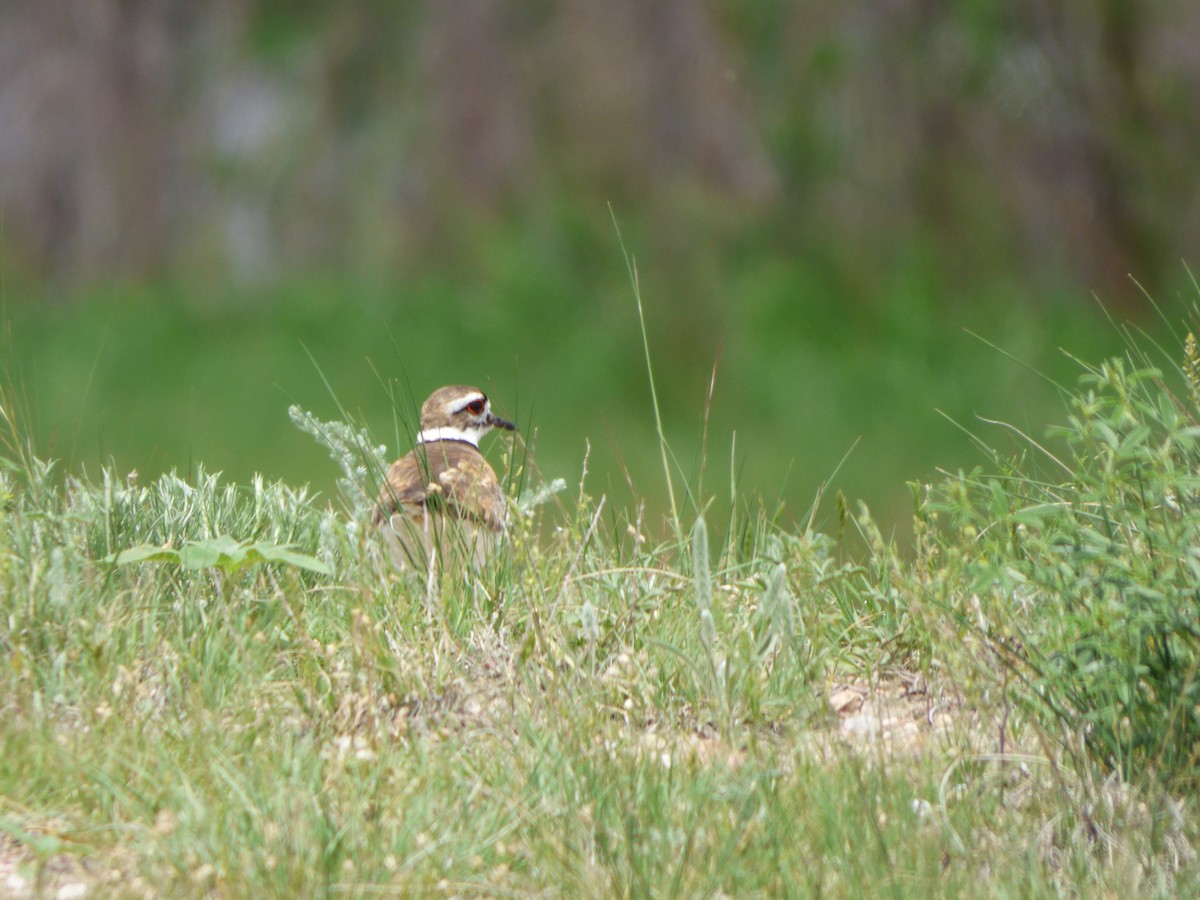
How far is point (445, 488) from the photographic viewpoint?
507 centimetres

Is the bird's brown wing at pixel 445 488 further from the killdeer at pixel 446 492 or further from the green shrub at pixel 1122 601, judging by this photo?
the green shrub at pixel 1122 601

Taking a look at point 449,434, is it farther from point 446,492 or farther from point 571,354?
point 571,354

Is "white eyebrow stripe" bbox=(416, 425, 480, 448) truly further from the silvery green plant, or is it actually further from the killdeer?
the silvery green plant

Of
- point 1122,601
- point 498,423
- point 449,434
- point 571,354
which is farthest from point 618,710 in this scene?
point 571,354

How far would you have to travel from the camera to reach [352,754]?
11.1 ft

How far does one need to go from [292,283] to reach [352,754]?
1102 cm

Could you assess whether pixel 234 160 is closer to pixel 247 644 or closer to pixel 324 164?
pixel 324 164

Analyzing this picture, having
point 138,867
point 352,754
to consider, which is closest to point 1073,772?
point 352,754

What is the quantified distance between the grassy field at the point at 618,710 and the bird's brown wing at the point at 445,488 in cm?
43

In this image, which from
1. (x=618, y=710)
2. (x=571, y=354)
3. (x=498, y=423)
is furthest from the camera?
(x=571, y=354)

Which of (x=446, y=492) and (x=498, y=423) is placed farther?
(x=498, y=423)

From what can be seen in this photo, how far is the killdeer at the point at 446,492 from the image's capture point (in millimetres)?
4613

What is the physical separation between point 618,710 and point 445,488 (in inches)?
63.4

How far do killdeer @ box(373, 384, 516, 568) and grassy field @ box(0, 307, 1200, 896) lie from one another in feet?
0.73
